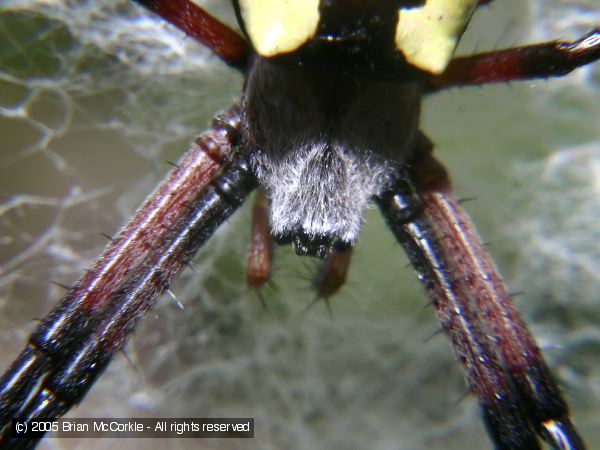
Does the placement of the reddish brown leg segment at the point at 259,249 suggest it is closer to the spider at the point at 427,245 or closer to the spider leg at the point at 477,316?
the spider at the point at 427,245

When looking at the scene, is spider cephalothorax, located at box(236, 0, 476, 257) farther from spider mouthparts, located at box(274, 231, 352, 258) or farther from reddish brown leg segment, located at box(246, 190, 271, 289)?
reddish brown leg segment, located at box(246, 190, 271, 289)

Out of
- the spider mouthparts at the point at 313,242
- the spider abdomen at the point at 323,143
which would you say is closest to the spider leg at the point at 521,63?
the spider abdomen at the point at 323,143

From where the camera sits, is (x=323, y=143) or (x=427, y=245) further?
(x=427, y=245)

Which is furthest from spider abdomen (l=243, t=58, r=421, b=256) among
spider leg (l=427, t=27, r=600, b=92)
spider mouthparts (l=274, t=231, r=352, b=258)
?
spider leg (l=427, t=27, r=600, b=92)

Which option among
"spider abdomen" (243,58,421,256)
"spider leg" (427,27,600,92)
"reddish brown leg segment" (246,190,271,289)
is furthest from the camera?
"reddish brown leg segment" (246,190,271,289)

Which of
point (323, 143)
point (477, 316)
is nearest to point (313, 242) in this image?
point (323, 143)

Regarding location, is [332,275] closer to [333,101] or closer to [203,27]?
[333,101]

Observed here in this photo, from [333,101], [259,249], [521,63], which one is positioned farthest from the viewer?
[259,249]
